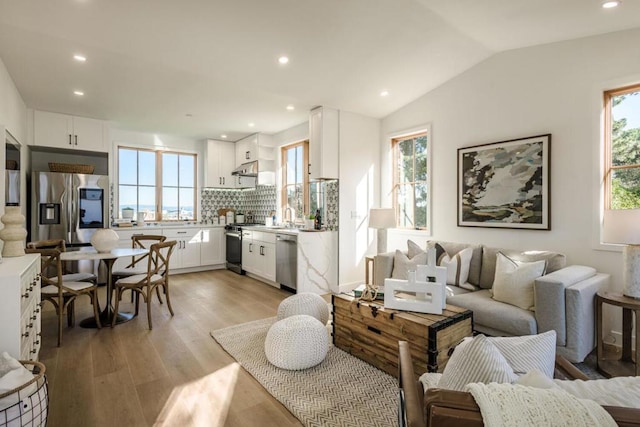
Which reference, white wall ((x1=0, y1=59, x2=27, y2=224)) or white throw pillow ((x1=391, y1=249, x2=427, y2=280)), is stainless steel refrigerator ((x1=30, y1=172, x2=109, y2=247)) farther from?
white throw pillow ((x1=391, y1=249, x2=427, y2=280))

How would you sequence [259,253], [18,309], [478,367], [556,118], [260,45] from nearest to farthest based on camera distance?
1. [478,367]
2. [18,309]
3. [260,45]
4. [556,118]
5. [259,253]

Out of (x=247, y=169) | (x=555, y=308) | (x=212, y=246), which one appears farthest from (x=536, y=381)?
(x=212, y=246)

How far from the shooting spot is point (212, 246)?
6414mm

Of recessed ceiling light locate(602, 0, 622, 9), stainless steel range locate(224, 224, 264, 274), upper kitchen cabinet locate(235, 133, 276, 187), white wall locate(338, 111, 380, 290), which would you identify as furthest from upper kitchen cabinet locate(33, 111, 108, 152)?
recessed ceiling light locate(602, 0, 622, 9)

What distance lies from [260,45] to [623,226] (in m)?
3.36

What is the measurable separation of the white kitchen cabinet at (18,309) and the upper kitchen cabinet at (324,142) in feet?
10.5

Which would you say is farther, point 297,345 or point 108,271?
point 108,271

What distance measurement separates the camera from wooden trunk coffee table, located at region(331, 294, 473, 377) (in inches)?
87.0

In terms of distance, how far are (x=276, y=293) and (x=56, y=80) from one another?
12.1ft

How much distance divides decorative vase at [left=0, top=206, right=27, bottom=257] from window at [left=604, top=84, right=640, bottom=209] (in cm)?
504

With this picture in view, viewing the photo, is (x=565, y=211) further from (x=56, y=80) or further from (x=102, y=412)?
(x=56, y=80)

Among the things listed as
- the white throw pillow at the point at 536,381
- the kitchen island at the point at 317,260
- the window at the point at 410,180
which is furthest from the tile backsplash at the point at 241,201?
the white throw pillow at the point at 536,381

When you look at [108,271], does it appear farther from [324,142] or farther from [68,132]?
[324,142]

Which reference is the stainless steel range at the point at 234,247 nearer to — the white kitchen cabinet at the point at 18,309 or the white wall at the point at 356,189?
the white wall at the point at 356,189
